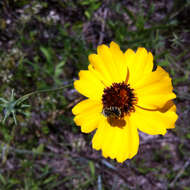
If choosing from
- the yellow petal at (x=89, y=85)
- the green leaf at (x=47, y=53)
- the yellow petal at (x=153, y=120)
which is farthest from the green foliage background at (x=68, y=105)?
the yellow petal at (x=153, y=120)

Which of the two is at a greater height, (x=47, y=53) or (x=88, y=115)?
(x=47, y=53)

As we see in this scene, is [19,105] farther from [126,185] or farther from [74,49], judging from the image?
[126,185]

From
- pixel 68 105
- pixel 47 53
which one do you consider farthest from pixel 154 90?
pixel 47 53

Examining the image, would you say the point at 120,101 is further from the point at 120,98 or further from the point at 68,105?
the point at 68,105

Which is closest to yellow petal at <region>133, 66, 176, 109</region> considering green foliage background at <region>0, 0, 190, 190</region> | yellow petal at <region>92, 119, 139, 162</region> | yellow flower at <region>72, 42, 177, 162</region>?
yellow flower at <region>72, 42, 177, 162</region>

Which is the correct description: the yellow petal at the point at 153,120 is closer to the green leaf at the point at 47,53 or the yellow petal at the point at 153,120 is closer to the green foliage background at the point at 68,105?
the green foliage background at the point at 68,105

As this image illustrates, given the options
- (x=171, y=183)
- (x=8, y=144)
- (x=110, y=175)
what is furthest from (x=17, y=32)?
(x=171, y=183)
